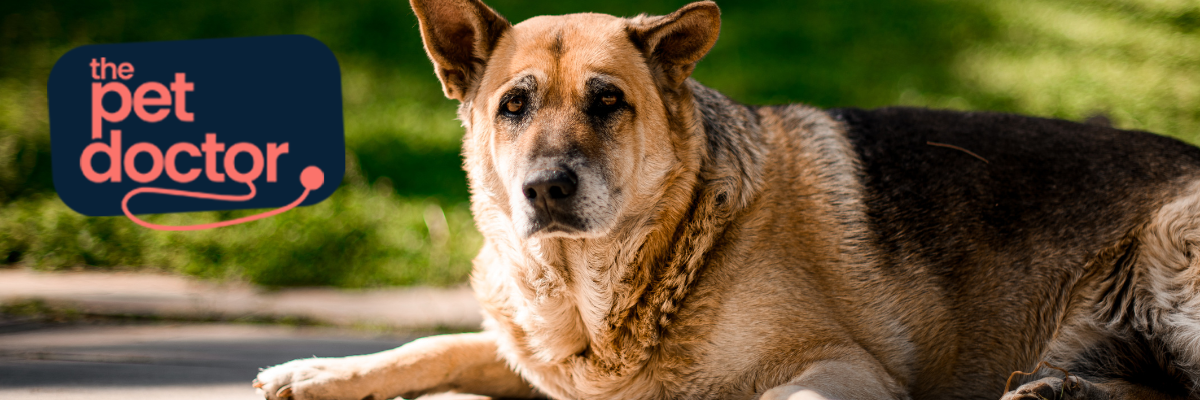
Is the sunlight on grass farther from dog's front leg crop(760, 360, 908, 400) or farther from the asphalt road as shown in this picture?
the asphalt road

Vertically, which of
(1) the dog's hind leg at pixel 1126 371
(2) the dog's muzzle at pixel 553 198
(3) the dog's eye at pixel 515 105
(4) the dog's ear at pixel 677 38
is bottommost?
(1) the dog's hind leg at pixel 1126 371

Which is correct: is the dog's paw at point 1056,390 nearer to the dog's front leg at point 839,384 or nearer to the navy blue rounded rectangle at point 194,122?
the dog's front leg at point 839,384

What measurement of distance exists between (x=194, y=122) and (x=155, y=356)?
2.68 meters

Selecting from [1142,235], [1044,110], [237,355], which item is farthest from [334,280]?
[1044,110]

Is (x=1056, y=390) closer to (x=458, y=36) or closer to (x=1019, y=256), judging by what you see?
(x=1019, y=256)

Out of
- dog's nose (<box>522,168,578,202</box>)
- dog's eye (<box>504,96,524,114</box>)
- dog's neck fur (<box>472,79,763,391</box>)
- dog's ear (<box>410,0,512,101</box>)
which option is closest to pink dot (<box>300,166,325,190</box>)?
dog's ear (<box>410,0,512,101</box>)

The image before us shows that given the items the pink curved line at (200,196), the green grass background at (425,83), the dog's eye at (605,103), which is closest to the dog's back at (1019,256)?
the dog's eye at (605,103)

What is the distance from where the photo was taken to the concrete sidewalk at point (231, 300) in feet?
13.5

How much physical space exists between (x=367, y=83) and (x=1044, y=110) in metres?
5.59

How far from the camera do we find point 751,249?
8.87ft

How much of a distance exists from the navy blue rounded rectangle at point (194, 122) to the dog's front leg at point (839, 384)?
400cm

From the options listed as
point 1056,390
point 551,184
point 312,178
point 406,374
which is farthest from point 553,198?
point 312,178

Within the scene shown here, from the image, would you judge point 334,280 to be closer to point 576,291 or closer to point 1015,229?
point 576,291

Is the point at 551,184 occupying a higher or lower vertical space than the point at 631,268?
higher
